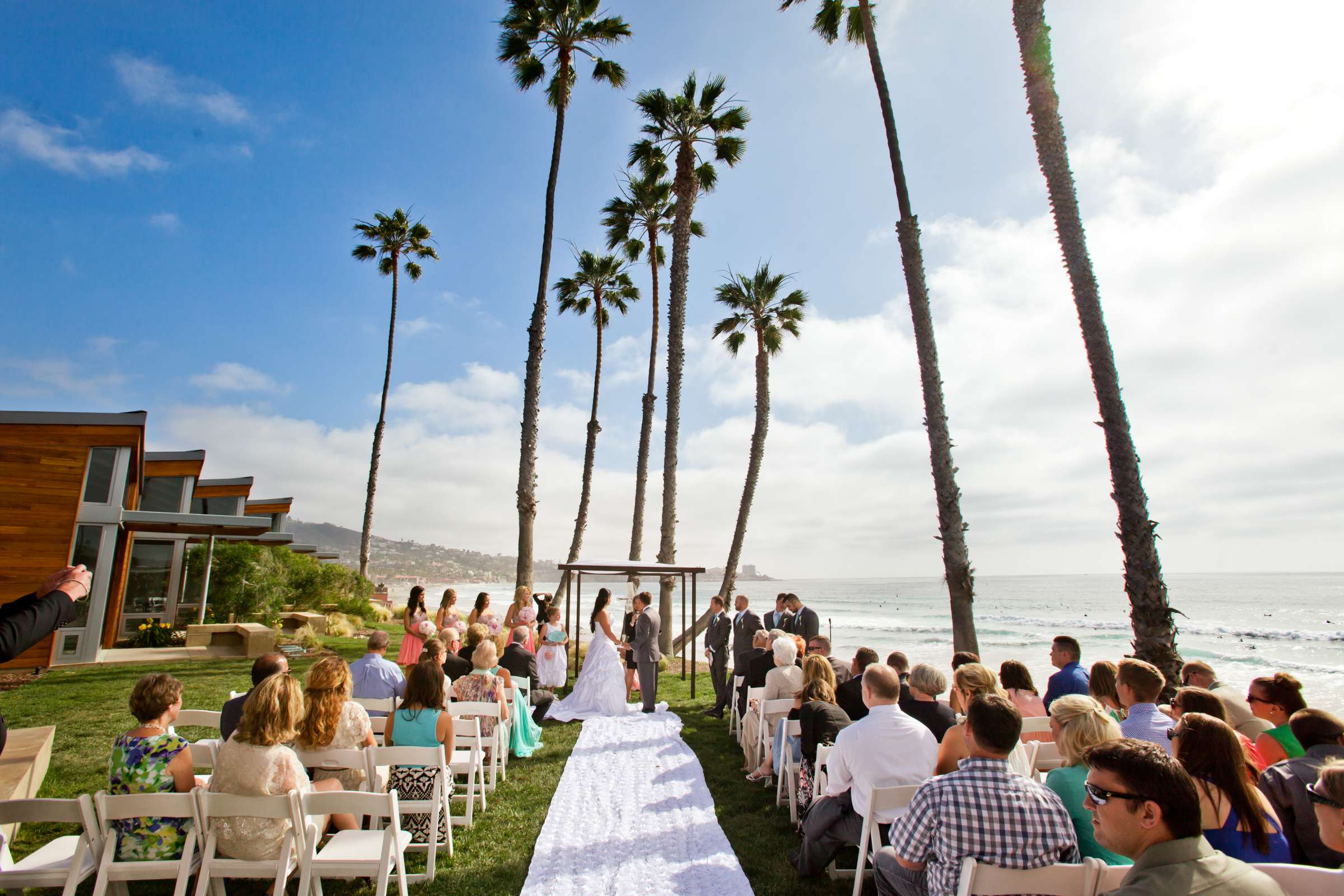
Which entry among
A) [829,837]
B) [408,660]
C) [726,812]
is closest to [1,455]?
[408,660]

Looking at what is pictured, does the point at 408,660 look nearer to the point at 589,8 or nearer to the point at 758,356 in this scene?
the point at 758,356

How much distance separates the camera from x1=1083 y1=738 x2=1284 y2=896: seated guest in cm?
184

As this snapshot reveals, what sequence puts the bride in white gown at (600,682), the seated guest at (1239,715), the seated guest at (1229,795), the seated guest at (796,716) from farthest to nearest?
1. the bride in white gown at (600,682)
2. the seated guest at (796,716)
3. the seated guest at (1239,715)
4. the seated guest at (1229,795)

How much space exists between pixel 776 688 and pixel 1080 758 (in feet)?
12.8

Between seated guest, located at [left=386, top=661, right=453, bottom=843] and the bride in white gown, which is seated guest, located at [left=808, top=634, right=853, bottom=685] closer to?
the bride in white gown

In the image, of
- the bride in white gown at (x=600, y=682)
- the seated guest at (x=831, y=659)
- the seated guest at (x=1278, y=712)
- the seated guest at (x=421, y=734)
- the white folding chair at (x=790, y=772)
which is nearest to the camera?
the seated guest at (x=1278, y=712)

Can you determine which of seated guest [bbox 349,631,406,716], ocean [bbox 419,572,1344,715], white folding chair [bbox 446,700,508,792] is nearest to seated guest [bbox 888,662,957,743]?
white folding chair [bbox 446,700,508,792]

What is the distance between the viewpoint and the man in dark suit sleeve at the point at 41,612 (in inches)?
108

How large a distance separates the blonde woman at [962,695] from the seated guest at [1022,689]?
2.33ft

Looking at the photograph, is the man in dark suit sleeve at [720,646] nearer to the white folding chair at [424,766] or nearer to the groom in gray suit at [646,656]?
the groom in gray suit at [646,656]

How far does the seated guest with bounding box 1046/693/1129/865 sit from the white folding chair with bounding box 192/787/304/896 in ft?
12.4

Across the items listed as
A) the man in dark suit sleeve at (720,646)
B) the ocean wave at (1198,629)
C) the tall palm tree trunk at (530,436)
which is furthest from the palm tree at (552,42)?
the ocean wave at (1198,629)

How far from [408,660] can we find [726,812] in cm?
631

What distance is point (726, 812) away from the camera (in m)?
5.81
